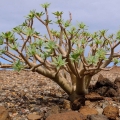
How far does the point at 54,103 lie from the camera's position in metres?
8.08

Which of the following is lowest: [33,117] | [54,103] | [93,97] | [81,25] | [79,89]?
[33,117]

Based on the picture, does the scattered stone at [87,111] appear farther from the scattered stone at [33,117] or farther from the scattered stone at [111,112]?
the scattered stone at [33,117]

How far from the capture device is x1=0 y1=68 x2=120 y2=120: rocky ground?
6410 mm

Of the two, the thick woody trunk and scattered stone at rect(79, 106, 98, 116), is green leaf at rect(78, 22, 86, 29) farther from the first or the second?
scattered stone at rect(79, 106, 98, 116)

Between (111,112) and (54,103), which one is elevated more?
(54,103)

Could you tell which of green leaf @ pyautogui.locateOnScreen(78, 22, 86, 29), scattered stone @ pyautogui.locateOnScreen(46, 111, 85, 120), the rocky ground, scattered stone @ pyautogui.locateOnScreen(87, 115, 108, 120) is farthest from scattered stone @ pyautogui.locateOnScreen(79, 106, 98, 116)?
green leaf @ pyautogui.locateOnScreen(78, 22, 86, 29)

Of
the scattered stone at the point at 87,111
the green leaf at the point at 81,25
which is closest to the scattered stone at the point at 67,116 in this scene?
the scattered stone at the point at 87,111

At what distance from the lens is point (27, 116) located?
689 cm

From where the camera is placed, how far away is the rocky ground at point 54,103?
6.41 metres

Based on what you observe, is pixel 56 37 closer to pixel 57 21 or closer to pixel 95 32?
pixel 95 32

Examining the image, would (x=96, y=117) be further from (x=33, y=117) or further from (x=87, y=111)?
(x=33, y=117)

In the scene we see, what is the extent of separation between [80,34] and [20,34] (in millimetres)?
2021

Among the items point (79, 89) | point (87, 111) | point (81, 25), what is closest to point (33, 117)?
point (87, 111)

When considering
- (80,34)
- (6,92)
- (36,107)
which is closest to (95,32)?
(80,34)
